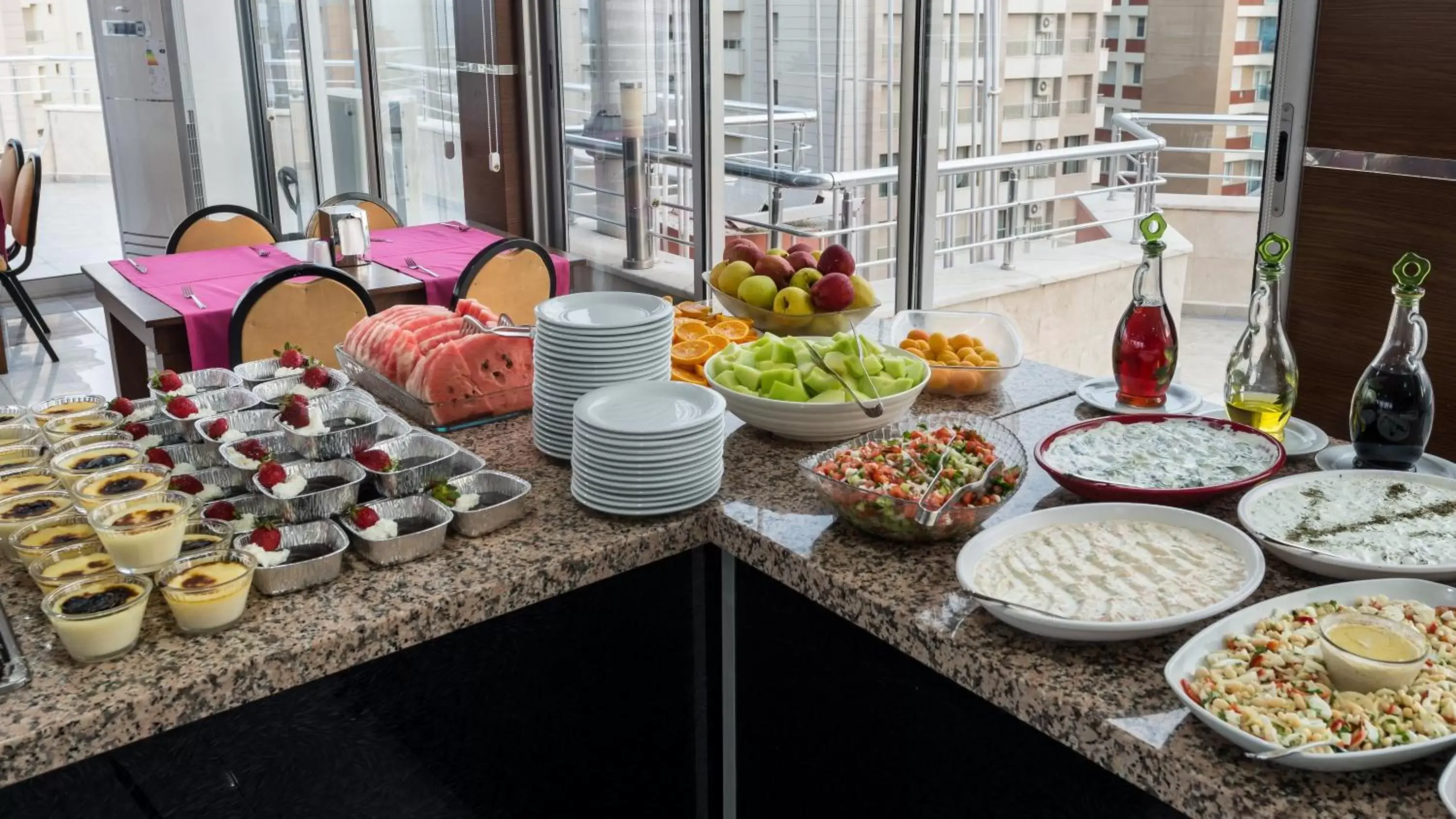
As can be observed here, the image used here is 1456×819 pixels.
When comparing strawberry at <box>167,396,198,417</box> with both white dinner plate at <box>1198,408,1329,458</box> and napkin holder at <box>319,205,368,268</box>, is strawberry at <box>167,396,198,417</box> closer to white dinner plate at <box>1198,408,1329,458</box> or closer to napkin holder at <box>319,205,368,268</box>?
white dinner plate at <box>1198,408,1329,458</box>

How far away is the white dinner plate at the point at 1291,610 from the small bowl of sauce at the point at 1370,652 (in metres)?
0.07

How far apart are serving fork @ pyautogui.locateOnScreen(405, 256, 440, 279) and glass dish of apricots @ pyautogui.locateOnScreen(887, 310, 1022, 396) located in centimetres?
198

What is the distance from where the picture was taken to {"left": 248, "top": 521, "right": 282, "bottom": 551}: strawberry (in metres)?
1.33

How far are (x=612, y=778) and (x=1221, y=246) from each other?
239cm

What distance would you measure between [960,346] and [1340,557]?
2.79ft

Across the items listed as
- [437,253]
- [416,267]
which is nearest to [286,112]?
[437,253]

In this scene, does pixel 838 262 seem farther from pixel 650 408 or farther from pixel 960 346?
pixel 650 408

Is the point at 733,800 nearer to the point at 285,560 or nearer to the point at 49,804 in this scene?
the point at 285,560

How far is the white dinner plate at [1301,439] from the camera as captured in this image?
1646 millimetres

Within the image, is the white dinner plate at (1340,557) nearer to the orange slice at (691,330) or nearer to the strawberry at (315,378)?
the orange slice at (691,330)

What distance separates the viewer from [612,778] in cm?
163

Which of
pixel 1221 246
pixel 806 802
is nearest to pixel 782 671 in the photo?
pixel 806 802

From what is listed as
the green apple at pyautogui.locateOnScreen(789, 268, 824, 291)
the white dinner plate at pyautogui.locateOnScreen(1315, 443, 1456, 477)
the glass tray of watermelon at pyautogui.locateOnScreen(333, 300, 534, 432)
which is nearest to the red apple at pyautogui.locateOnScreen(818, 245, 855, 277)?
the green apple at pyautogui.locateOnScreen(789, 268, 824, 291)

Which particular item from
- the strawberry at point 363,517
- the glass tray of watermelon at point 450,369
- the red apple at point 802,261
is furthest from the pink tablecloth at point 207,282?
the strawberry at point 363,517
